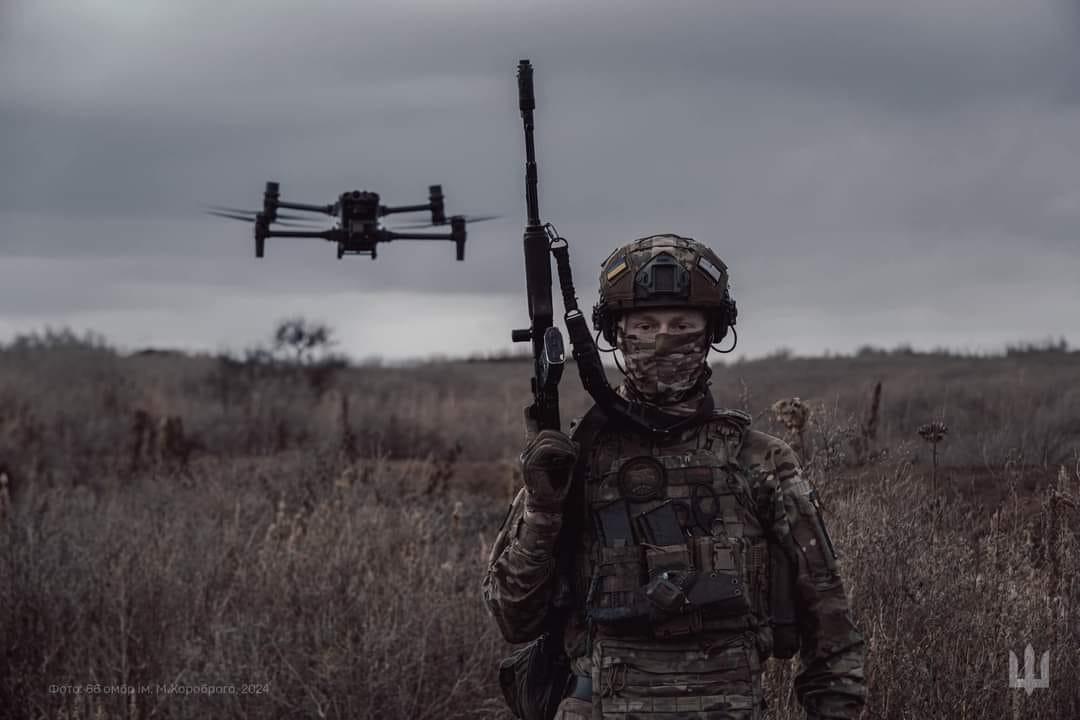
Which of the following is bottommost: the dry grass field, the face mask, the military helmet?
the dry grass field

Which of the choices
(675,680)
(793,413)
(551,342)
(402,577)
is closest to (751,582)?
(675,680)

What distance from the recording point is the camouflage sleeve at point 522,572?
11.0ft

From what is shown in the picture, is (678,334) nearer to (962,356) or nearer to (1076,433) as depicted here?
(1076,433)

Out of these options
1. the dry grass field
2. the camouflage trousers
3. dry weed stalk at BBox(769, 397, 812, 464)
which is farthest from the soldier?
dry weed stalk at BBox(769, 397, 812, 464)

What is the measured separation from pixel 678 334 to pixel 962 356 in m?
25.2

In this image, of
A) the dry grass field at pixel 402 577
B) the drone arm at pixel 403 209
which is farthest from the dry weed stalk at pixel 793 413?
the drone arm at pixel 403 209

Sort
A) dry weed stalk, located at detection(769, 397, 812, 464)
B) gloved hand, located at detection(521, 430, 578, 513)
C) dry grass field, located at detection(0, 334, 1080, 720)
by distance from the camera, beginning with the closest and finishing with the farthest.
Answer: gloved hand, located at detection(521, 430, 578, 513)
dry grass field, located at detection(0, 334, 1080, 720)
dry weed stalk, located at detection(769, 397, 812, 464)

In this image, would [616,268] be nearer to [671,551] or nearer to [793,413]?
[671,551]

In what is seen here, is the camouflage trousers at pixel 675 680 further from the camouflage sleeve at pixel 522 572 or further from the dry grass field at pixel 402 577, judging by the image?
the dry grass field at pixel 402 577

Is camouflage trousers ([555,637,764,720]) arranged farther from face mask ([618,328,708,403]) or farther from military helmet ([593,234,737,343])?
military helmet ([593,234,737,343])

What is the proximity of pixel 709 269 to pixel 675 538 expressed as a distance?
831 millimetres

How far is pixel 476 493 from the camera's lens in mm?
12695

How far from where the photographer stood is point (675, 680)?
3.26 metres

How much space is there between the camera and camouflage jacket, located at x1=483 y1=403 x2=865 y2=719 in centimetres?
329
